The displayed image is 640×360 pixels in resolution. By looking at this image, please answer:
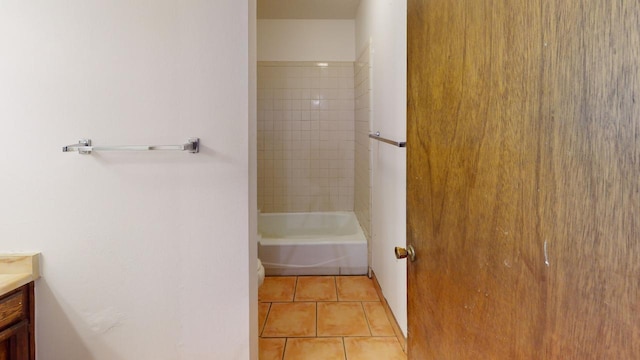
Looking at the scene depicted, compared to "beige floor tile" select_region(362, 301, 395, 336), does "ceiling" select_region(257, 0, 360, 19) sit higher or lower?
higher

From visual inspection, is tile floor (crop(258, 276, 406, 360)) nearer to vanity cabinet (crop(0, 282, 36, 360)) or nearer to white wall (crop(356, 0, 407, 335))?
white wall (crop(356, 0, 407, 335))

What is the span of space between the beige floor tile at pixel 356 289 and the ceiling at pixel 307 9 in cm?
246

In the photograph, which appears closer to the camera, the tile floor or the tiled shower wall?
the tile floor

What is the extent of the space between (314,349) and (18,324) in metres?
1.36

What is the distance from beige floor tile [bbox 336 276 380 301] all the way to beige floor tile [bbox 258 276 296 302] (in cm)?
38

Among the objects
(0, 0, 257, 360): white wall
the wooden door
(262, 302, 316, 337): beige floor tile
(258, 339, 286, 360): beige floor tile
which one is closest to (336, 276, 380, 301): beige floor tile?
(262, 302, 316, 337): beige floor tile

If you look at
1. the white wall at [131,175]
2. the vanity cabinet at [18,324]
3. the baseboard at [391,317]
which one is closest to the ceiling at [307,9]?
the white wall at [131,175]

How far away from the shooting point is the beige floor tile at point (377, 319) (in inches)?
90.6

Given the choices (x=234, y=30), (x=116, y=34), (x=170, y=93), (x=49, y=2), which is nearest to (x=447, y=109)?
(x=234, y=30)

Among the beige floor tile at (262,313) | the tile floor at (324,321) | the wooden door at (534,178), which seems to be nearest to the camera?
the wooden door at (534,178)

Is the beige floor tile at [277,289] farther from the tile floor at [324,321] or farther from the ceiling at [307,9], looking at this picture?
the ceiling at [307,9]

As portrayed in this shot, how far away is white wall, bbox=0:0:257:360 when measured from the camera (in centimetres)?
142

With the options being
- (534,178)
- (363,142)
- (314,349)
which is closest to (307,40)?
(363,142)

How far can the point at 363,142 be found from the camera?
3.48 metres
